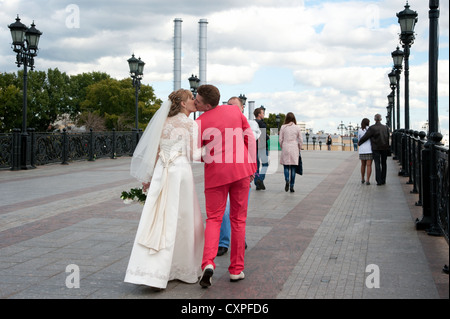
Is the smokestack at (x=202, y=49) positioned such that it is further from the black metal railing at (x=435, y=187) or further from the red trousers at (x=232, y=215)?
the red trousers at (x=232, y=215)

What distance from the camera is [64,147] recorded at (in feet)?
65.9

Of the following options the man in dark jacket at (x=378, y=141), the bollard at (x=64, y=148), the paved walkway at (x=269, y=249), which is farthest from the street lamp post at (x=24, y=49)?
the man in dark jacket at (x=378, y=141)

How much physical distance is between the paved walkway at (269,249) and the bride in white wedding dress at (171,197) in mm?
274

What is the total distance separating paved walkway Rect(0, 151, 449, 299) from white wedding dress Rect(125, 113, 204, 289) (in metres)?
0.23

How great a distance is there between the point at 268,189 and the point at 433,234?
5.64 m

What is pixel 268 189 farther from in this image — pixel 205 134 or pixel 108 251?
pixel 205 134

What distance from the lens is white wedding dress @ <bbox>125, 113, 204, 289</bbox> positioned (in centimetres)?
441

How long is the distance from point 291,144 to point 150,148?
7092 millimetres

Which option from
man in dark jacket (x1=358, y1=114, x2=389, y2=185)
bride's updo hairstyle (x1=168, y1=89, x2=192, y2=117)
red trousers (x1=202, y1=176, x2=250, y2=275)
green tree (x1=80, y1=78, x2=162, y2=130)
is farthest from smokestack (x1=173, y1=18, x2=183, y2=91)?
red trousers (x1=202, y1=176, x2=250, y2=275)

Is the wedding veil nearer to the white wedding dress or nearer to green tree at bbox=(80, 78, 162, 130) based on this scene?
the white wedding dress

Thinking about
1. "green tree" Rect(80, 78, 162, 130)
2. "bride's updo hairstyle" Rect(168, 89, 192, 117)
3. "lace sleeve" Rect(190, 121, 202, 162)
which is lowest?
"lace sleeve" Rect(190, 121, 202, 162)

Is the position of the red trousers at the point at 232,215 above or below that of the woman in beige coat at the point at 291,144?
below

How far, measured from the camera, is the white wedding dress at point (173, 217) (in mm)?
4414
